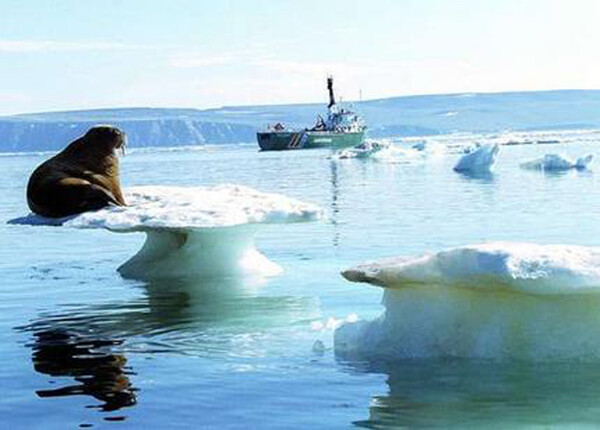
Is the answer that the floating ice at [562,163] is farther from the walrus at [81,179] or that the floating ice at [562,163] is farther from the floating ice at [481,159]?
the walrus at [81,179]

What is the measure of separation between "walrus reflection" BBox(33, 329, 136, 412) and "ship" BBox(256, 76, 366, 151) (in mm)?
83529

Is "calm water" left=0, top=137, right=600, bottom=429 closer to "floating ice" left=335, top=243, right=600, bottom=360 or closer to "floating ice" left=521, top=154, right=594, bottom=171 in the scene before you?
"floating ice" left=335, top=243, right=600, bottom=360

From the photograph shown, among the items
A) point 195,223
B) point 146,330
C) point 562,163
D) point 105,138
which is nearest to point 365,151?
point 562,163

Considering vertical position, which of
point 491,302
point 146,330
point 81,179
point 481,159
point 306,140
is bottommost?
point 306,140

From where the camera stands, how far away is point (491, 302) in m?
6.89

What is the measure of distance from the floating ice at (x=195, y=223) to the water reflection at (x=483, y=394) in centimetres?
400

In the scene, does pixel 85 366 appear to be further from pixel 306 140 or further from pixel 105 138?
pixel 306 140

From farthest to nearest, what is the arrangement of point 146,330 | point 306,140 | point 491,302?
point 306,140, point 146,330, point 491,302

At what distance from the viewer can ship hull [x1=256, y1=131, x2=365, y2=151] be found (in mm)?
93125

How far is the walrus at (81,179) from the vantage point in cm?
1179

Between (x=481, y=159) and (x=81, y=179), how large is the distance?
30774 mm

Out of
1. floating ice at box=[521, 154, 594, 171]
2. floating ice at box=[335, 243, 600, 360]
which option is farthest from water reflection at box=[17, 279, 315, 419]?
floating ice at box=[521, 154, 594, 171]

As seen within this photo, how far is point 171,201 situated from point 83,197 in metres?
0.92

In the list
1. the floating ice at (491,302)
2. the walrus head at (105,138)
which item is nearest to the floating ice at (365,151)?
the walrus head at (105,138)
